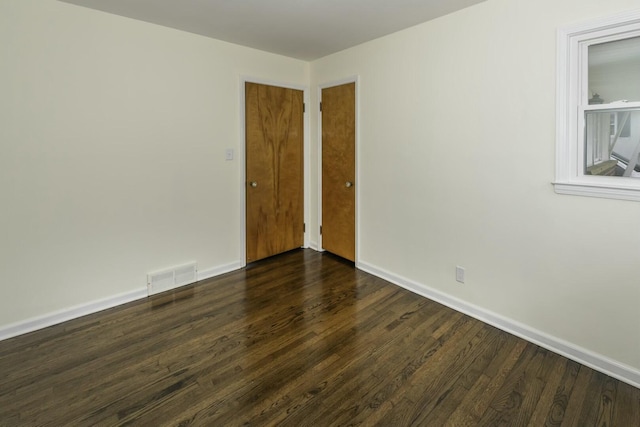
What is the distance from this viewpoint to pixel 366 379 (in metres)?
1.96

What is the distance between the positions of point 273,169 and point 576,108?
113 inches

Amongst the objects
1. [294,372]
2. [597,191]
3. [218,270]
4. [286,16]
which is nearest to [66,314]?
[218,270]

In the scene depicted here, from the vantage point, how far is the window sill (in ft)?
6.13

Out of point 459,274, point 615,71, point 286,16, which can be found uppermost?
point 286,16

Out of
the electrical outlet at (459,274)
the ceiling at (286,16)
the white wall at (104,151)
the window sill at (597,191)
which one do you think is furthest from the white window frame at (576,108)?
the white wall at (104,151)

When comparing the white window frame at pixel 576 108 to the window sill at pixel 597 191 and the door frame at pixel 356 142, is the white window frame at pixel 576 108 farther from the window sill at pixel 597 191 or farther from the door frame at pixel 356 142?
the door frame at pixel 356 142

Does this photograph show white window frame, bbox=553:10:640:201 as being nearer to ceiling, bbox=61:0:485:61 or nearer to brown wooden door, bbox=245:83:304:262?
ceiling, bbox=61:0:485:61

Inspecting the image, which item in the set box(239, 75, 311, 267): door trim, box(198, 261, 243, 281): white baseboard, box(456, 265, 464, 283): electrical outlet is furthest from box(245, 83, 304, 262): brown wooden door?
box(456, 265, 464, 283): electrical outlet

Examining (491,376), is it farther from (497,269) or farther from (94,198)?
(94,198)

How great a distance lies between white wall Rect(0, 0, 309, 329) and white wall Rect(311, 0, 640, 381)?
1.71 meters

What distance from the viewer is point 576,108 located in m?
2.07

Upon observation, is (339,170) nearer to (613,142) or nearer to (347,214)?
(347,214)

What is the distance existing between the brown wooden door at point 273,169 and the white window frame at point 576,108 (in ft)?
8.92

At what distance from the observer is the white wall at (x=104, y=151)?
236 centimetres
